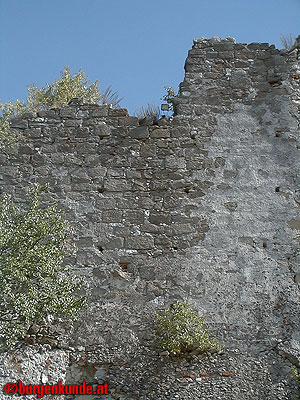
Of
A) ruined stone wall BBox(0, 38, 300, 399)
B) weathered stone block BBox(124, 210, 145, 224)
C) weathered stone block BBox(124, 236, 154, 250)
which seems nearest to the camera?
ruined stone wall BBox(0, 38, 300, 399)

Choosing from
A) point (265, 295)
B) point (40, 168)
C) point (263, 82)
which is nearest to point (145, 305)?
point (265, 295)

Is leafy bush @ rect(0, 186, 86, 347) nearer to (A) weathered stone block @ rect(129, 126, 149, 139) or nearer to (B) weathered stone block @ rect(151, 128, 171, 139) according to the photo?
(A) weathered stone block @ rect(129, 126, 149, 139)

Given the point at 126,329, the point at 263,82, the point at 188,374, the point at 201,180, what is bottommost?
the point at 188,374

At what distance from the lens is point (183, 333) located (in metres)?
5.66

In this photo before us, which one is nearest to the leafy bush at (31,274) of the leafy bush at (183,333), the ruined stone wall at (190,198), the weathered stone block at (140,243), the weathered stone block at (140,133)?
the ruined stone wall at (190,198)

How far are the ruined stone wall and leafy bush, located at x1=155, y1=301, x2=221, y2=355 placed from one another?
0.15 meters

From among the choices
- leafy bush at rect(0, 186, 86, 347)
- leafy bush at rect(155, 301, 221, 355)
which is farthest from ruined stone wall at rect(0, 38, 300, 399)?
leafy bush at rect(0, 186, 86, 347)

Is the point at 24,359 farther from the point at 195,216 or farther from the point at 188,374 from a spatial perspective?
the point at 195,216

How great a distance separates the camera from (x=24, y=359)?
5.68 m

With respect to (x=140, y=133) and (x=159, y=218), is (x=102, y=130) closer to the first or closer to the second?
(x=140, y=133)

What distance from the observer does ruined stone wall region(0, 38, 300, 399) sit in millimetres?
5926

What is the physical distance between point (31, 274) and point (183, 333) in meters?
1.56

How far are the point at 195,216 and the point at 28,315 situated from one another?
2.03 m

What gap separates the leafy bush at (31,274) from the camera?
5.58 m
